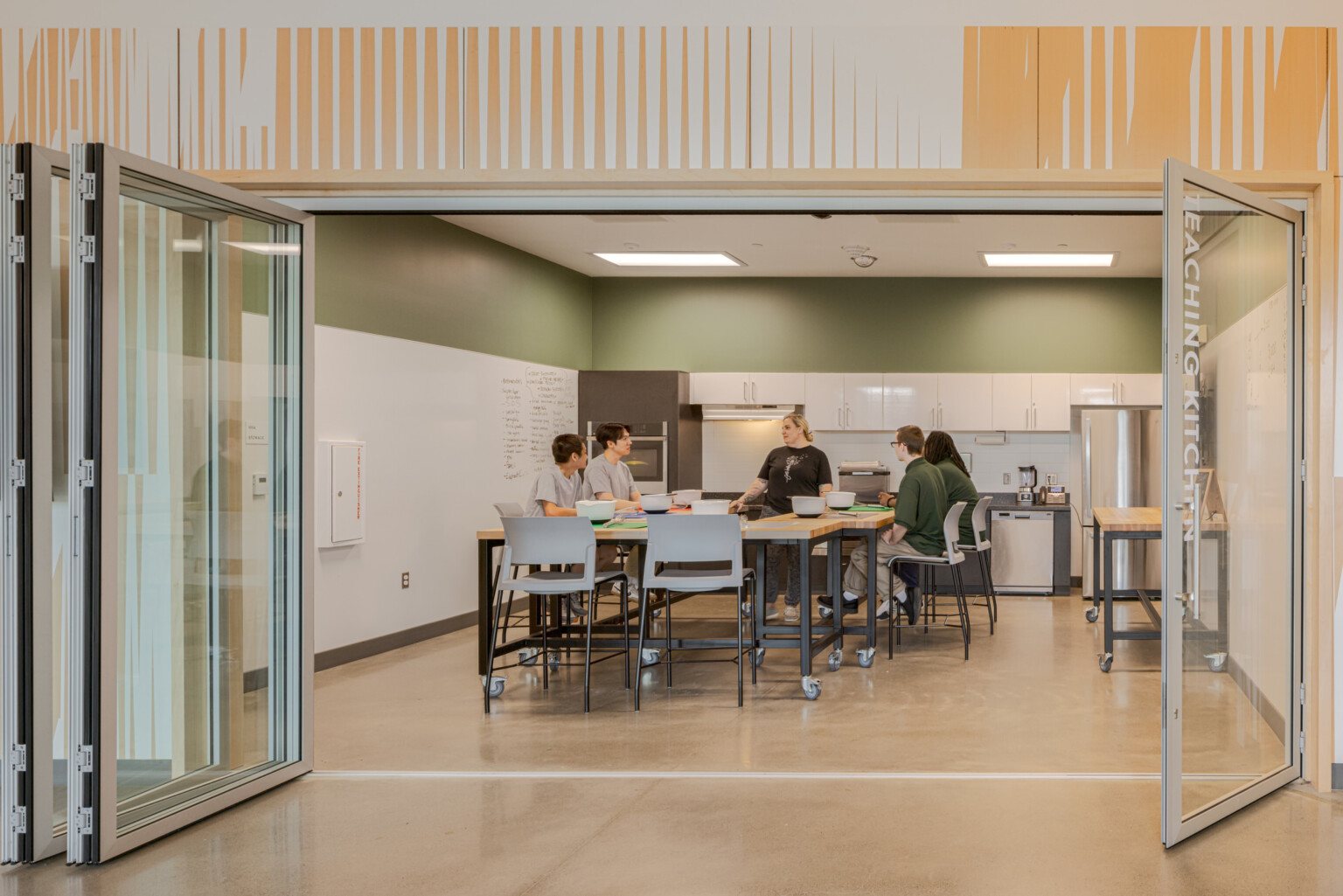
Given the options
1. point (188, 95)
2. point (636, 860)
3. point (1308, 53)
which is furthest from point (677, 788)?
point (1308, 53)

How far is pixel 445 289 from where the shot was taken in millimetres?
7598

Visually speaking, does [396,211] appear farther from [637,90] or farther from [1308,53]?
[1308,53]

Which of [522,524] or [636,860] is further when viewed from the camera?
[522,524]

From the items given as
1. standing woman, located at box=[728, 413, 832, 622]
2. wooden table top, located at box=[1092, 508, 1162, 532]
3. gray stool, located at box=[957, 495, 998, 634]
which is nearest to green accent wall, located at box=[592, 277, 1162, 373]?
standing woman, located at box=[728, 413, 832, 622]

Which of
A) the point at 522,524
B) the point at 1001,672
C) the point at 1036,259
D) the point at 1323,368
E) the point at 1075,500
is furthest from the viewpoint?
the point at 1075,500

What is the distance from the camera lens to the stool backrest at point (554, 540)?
523 centimetres

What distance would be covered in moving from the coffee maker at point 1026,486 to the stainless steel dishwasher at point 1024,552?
258 mm

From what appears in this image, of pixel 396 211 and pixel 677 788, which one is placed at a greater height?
pixel 396 211

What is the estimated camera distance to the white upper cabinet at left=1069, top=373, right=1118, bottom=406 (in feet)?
31.6

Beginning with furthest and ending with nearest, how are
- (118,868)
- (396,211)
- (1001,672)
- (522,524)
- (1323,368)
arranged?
1. (1001,672)
2. (522,524)
3. (396,211)
4. (1323,368)
5. (118,868)

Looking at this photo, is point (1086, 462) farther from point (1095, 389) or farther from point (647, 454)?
point (647, 454)

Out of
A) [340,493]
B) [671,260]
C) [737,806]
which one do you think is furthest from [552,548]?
[671,260]

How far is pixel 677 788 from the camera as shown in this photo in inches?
155

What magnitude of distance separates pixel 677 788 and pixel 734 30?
2646 mm
